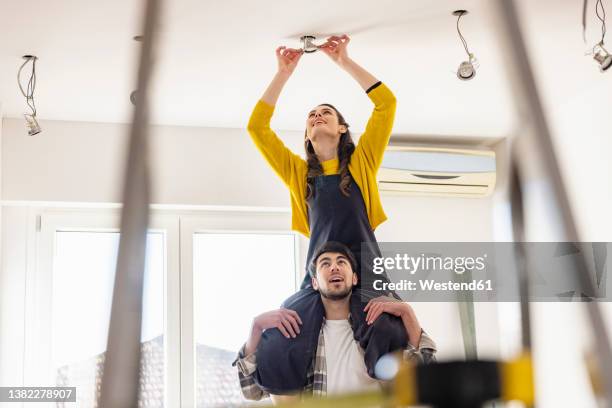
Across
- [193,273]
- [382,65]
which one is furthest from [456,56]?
[193,273]

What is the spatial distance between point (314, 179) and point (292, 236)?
4.97 ft

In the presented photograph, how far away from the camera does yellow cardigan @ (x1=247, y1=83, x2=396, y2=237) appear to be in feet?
9.59

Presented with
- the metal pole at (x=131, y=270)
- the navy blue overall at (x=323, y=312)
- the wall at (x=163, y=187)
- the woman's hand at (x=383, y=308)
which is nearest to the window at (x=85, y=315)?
the wall at (x=163, y=187)

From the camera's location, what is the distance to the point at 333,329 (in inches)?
111

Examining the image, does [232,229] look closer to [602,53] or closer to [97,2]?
[97,2]

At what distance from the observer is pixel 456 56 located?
357 cm

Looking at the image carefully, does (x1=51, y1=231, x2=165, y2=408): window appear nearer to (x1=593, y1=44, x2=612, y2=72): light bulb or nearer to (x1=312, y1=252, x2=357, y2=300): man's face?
(x1=312, y1=252, x2=357, y2=300): man's face

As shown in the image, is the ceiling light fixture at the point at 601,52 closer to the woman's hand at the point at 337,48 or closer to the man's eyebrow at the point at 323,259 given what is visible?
the woman's hand at the point at 337,48

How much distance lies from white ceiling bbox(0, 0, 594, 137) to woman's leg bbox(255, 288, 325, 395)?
3.05 ft

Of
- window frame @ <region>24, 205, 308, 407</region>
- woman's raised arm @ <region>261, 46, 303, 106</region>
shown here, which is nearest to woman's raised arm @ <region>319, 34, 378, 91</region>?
woman's raised arm @ <region>261, 46, 303, 106</region>

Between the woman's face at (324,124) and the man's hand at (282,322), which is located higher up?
the woman's face at (324,124)

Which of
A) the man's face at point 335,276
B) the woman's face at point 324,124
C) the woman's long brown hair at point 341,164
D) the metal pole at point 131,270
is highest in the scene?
the woman's face at point 324,124

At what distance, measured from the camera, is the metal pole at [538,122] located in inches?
19.4

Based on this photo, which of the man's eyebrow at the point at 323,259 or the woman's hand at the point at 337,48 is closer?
the man's eyebrow at the point at 323,259
